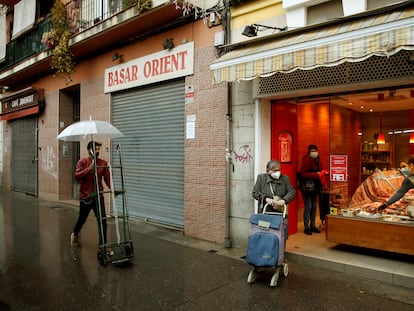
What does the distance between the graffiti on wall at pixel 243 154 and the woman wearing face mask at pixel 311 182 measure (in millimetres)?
1399

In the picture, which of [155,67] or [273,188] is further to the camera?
[155,67]

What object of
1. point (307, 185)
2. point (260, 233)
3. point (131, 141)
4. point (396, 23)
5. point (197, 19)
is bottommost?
point (260, 233)

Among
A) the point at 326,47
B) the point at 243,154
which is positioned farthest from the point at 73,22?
the point at 326,47

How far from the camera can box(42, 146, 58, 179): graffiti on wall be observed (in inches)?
503

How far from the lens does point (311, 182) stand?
24.6 ft

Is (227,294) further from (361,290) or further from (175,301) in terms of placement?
(361,290)

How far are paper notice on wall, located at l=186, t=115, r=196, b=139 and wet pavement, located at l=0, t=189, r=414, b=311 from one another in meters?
2.18

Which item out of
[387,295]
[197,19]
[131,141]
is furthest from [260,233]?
[131,141]

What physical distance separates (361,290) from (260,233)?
150cm

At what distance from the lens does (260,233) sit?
4.92 m

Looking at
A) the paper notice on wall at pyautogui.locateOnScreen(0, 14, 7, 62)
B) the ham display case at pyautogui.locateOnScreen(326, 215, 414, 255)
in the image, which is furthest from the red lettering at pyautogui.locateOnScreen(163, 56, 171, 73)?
the paper notice on wall at pyautogui.locateOnScreen(0, 14, 7, 62)

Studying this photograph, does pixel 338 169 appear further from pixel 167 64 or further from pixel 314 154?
pixel 167 64

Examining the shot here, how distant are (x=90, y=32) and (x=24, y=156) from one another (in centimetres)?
753

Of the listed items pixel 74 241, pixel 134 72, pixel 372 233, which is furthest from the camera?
pixel 134 72
